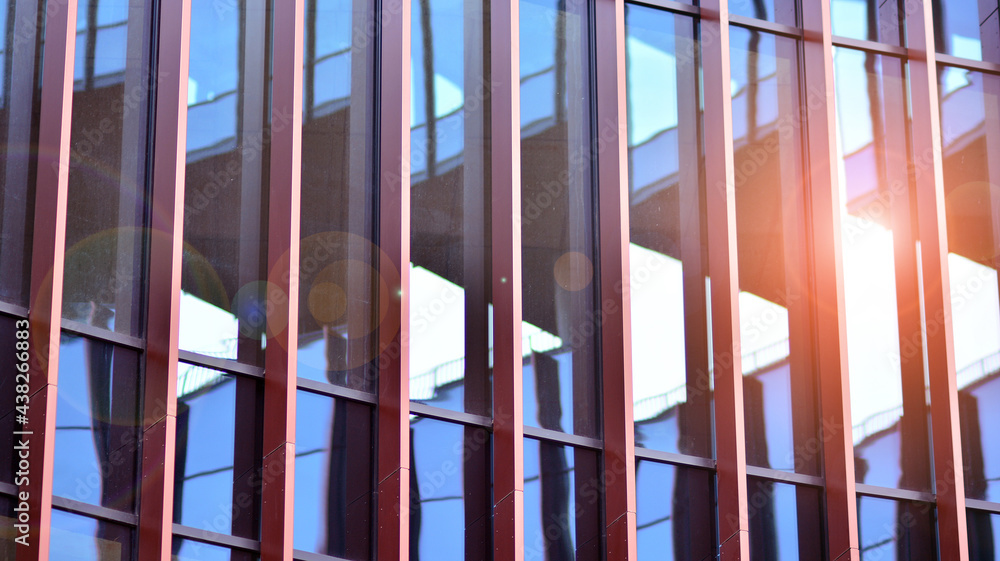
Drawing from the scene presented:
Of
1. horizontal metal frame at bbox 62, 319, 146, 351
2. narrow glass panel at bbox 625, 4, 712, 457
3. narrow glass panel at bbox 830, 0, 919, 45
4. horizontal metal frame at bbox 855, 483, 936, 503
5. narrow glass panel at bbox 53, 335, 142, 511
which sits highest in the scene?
narrow glass panel at bbox 830, 0, 919, 45

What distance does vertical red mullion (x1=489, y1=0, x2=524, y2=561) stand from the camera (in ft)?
24.9

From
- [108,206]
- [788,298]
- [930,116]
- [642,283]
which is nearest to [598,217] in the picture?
[642,283]

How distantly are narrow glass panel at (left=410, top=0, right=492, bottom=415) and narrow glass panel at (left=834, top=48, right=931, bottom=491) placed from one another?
346cm

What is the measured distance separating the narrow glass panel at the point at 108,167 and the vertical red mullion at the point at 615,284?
3681mm

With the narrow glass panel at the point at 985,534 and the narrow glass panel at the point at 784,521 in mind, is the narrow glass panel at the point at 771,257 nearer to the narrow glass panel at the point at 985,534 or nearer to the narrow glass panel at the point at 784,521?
the narrow glass panel at the point at 784,521

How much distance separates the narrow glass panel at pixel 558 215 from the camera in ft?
27.0

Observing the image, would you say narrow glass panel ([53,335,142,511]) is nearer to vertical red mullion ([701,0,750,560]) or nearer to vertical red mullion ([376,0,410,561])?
vertical red mullion ([376,0,410,561])

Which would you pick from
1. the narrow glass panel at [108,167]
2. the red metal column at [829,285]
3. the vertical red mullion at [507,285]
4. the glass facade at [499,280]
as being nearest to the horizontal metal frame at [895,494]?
the glass facade at [499,280]

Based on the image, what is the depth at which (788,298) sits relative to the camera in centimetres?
891

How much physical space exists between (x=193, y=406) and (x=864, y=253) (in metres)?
6.09

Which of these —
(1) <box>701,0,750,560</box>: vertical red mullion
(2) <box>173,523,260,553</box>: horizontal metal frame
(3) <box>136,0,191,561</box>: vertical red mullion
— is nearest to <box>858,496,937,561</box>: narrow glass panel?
(1) <box>701,0,750,560</box>: vertical red mullion

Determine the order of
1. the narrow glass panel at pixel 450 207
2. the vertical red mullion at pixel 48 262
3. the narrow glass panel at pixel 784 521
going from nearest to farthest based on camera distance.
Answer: the vertical red mullion at pixel 48 262 → the narrow glass panel at pixel 450 207 → the narrow glass panel at pixel 784 521

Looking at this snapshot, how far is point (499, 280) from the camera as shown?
7.85 meters

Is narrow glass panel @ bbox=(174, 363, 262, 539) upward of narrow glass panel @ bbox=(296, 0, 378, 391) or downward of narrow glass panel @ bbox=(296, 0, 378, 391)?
downward
